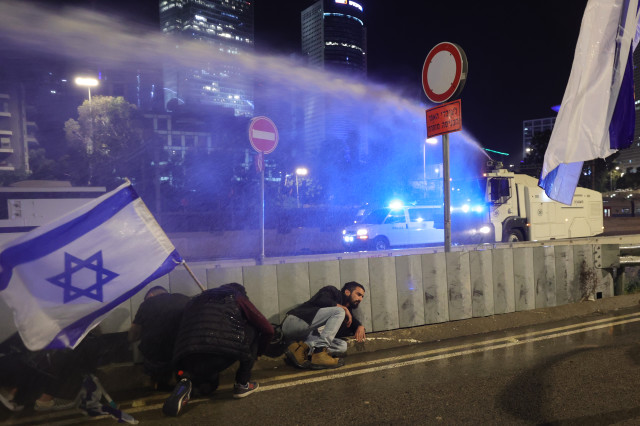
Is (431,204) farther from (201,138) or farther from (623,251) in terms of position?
(201,138)

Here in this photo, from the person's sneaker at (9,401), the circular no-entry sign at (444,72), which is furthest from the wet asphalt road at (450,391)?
the circular no-entry sign at (444,72)

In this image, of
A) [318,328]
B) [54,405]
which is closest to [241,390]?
[318,328]

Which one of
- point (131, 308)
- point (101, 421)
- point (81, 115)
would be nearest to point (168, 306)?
point (131, 308)

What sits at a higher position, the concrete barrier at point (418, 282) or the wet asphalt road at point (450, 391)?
the concrete barrier at point (418, 282)

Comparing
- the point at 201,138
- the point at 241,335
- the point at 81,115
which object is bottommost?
the point at 241,335

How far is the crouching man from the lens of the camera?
3.41m

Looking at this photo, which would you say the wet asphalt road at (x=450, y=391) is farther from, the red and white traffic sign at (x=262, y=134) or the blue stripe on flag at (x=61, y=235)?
the red and white traffic sign at (x=262, y=134)

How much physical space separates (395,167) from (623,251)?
30264mm

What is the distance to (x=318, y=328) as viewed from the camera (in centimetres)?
480

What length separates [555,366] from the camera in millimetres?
4492

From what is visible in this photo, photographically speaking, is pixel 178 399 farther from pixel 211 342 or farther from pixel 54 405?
pixel 54 405

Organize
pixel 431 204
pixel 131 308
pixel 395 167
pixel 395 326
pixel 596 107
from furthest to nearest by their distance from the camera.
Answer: pixel 395 167, pixel 431 204, pixel 395 326, pixel 131 308, pixel 596 107

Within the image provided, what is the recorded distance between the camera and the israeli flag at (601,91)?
3861 mm

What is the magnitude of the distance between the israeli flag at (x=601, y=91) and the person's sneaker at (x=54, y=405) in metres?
4.79
